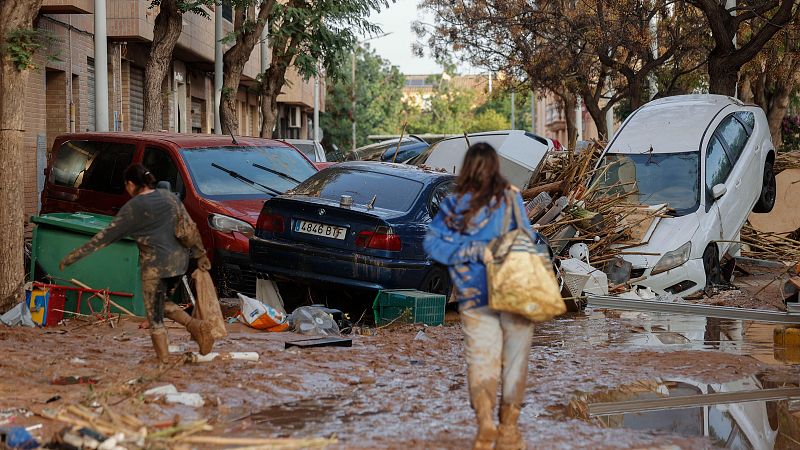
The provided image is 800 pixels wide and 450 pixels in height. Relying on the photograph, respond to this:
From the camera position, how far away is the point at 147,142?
13.7m

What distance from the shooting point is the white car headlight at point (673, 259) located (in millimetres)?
13812

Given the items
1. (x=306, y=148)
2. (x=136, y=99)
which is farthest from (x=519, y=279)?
(x=136, y=99)

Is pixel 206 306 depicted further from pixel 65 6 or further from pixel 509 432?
pixel 65 6

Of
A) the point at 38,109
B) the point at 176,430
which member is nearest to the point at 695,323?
the point at 176,430

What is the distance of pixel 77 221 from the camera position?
11.8m

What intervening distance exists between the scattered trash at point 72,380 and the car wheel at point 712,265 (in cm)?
856

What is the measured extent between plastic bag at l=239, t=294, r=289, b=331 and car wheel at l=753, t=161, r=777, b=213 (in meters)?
9.12

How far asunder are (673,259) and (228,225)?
5100 mm

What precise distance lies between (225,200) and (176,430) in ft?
23.2

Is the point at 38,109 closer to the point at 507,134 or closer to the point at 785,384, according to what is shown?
the point at 507,134

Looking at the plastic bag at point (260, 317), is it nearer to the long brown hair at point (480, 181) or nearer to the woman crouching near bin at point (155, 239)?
the woman crouching near bin at point (155, 239)

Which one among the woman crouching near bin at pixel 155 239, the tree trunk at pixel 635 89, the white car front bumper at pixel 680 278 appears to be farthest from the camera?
the tree trunk at pixel 635 89

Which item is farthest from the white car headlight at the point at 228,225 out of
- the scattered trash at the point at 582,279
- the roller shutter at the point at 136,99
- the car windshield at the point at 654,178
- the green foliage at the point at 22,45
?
the roller shutter at the point at 136,99

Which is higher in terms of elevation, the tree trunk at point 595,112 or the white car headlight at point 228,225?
the tree trunk at point 595,112
